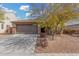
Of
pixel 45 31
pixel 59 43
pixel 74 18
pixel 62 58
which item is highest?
pixel 74 18

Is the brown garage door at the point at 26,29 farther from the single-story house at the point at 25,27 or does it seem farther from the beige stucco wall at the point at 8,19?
the beige stucco wall at the point at 8,19

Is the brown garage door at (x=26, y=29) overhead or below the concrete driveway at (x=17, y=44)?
overhead

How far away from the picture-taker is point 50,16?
10.9 feet

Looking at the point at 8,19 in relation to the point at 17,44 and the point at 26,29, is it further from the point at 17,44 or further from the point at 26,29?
the point at 17,44

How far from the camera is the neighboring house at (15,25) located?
130 inches

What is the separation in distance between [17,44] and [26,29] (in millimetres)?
351

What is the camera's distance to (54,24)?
10.9 feet

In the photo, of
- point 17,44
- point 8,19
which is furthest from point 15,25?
point 17,44

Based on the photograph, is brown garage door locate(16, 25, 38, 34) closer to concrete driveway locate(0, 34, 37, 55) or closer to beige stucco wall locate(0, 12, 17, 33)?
concrete driveway locate(0, 34, 37, 55)

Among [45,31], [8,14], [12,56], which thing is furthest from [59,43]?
[8,14]

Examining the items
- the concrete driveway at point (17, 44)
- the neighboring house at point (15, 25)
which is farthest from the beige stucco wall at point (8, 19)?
the concrete driveway at point (17, 44)

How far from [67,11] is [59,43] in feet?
2.15

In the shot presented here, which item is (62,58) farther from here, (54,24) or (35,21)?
(35,21)

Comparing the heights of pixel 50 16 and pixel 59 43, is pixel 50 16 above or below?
above
